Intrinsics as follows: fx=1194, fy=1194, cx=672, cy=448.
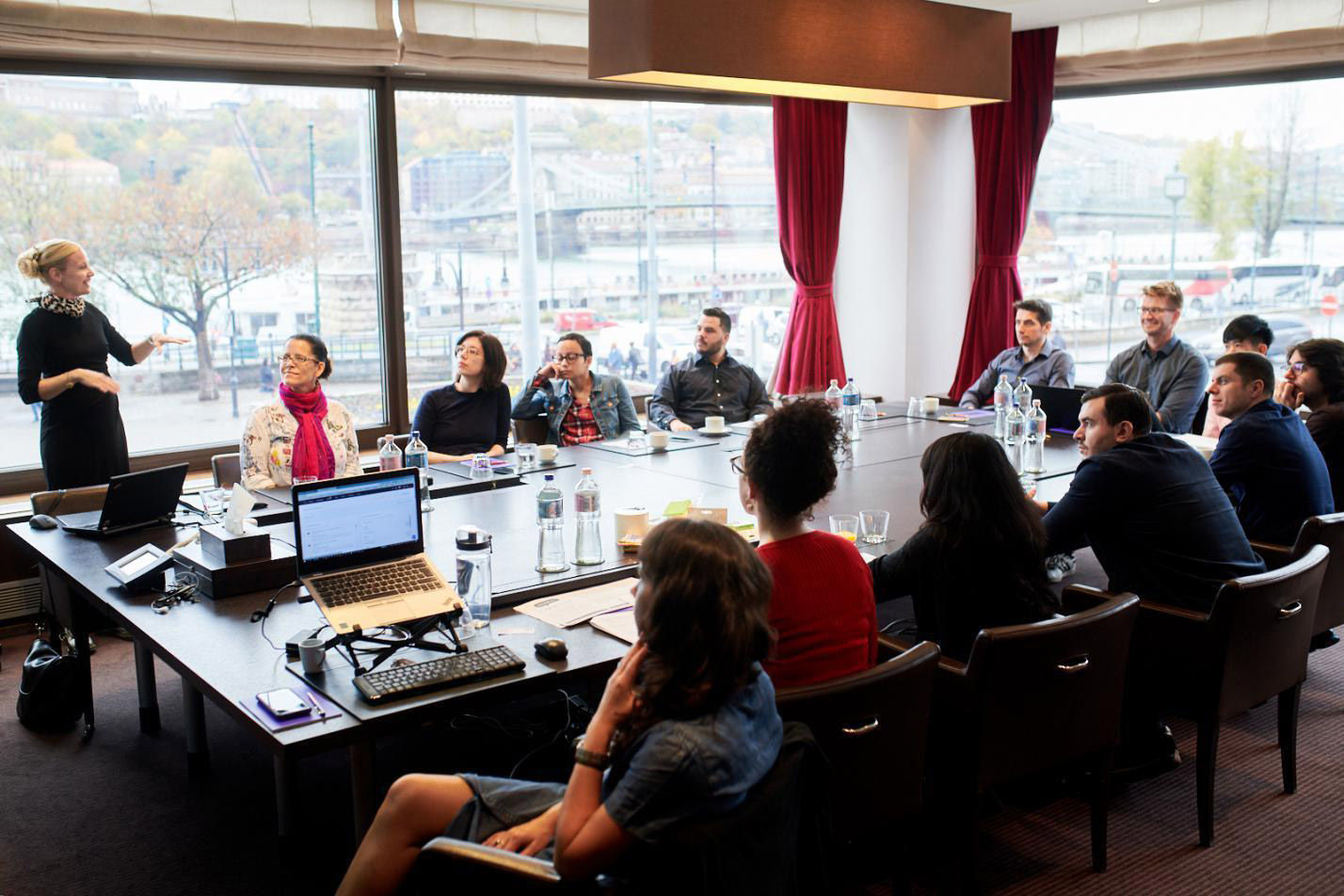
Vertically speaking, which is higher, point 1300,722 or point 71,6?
point 71,6

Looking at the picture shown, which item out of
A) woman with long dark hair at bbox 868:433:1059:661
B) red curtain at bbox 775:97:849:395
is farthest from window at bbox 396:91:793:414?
woman with long dark hair at bbox 868:433:1059:661

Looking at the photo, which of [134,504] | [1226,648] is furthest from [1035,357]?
[134,504]

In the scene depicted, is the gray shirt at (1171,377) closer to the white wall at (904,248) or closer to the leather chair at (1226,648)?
the white wall at (904,248)

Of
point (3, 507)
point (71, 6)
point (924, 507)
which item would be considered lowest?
point (3, 507)

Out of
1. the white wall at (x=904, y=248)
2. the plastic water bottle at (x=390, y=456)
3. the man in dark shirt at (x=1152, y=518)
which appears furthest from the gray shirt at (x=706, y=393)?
the man in dark shirt at (x=1152, y=518)

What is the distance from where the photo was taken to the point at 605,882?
1913 millimetres

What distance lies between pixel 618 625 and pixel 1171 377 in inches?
160

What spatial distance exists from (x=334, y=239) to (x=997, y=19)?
11.6ft

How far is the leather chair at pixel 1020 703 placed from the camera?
8.78 ft

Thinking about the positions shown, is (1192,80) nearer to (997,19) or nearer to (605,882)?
(997,19)

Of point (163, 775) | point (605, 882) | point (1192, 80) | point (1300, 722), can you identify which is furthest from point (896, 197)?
point (605, 882)

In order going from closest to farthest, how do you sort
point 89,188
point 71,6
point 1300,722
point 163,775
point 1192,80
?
point 163,775, point 1300,722, point 71,6, point 89,188, point 1192,80

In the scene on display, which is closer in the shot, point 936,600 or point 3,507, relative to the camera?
point 936,600

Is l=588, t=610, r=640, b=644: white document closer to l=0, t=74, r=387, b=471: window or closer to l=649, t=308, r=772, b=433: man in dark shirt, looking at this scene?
l=649, t=308, r=772, b=433: man in dark shirt
